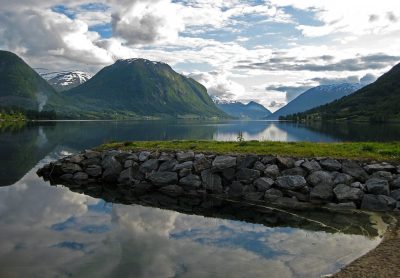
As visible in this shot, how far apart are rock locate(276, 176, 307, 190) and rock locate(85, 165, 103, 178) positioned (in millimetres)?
16656

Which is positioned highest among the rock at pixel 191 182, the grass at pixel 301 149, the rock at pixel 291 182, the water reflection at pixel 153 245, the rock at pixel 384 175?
the grass at pixel 301 149

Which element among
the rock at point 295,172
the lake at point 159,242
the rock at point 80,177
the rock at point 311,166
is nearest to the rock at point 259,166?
the rock at point 295,172

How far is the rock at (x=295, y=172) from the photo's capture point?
28.9 meters

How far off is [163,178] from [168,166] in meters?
1.20

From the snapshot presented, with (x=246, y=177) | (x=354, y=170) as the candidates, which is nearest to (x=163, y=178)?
(x=246, y=177)

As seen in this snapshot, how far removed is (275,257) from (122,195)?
16.3m

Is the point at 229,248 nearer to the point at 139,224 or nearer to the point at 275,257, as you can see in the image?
the point at 275,257

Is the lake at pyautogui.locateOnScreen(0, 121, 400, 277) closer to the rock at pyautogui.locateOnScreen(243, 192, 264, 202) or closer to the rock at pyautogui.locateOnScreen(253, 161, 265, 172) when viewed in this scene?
the rock at pyautogui.locateOnScreen(243, 192, 264, 202)

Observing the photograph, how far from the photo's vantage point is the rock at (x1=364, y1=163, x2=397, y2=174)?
90.1 feet

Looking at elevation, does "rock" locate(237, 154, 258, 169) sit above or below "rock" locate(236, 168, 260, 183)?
above

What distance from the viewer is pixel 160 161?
3450 centimetres

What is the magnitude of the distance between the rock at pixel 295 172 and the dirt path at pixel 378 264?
34.5 feet

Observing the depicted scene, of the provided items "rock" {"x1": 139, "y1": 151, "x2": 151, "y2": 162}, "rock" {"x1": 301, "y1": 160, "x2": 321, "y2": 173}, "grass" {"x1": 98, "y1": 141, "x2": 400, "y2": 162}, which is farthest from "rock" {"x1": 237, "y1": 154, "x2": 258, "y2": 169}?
"rock" {"x1": 139, "y1": 151, "x2": 151, "y2": 162}

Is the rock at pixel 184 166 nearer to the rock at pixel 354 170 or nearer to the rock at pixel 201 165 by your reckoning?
the rock at pixel 201 165
